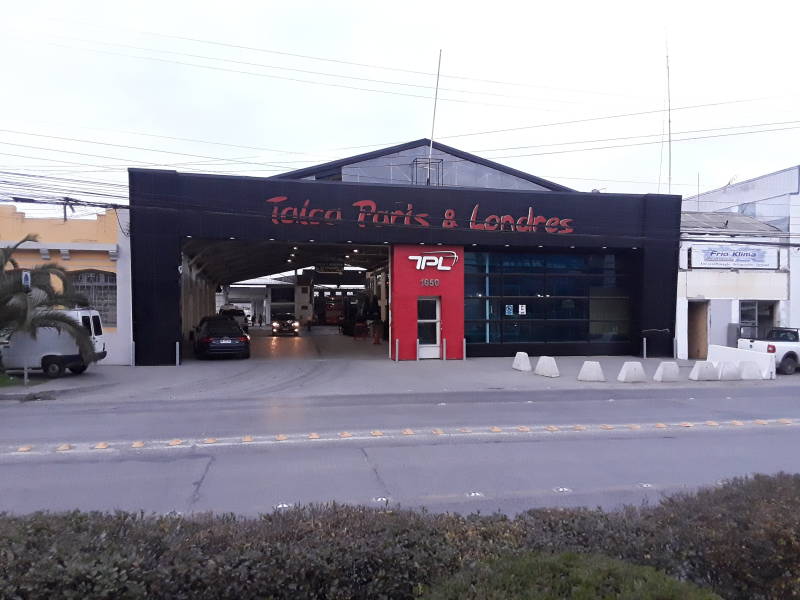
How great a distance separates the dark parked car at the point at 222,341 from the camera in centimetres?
2536

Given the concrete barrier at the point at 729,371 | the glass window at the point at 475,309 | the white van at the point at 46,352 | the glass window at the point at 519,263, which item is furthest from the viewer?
the glass window at the point at 519,263

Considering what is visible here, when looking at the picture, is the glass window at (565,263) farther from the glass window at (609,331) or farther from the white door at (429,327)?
the white door at (429,327)

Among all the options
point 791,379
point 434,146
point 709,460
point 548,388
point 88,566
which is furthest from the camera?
point 434,146

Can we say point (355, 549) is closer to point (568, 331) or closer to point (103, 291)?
point (103, 291)

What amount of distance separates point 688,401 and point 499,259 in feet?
41.1

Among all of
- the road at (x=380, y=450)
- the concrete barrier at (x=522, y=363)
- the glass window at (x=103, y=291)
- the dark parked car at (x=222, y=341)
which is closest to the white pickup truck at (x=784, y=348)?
the road at (x=380, y=450)

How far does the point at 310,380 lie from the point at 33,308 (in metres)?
7.96

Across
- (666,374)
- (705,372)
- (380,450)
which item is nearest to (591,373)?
(666,374)

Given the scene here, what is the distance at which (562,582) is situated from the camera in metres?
3.43

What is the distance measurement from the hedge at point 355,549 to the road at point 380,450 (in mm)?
2819

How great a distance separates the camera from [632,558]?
157 inches

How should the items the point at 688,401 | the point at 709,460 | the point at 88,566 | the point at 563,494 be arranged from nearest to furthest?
the point at 88,566, the point at 563,494, the point at 709,460, the point at 688,401

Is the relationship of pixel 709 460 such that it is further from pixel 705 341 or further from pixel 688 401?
pixel 705 341

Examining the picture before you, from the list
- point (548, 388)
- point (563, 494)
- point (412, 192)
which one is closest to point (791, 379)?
point (548, 388)
